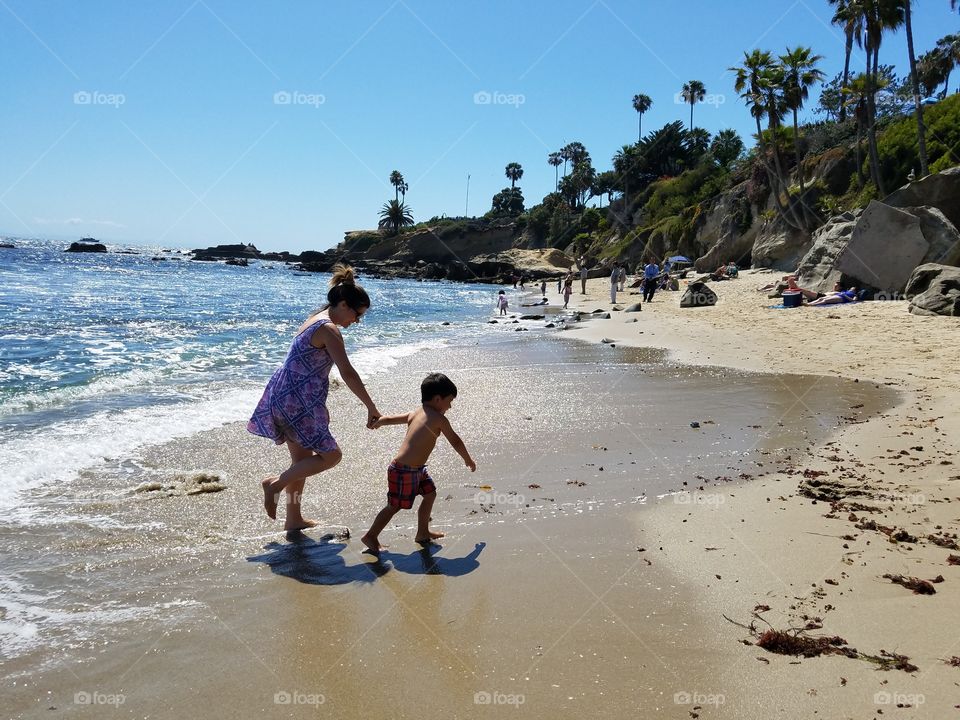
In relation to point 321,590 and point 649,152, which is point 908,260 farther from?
point 649,152

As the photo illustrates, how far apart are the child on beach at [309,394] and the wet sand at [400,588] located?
0.45m

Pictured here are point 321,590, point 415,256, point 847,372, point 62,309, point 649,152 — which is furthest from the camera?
point 415,256

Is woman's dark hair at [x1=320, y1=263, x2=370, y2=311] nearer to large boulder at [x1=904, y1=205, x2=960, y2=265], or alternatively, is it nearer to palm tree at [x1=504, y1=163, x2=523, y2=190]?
large boulder at [x1=904, y1=205, x2=960, y2=265]

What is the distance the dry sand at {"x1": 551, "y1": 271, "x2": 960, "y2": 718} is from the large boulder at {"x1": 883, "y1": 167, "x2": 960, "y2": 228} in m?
16.1

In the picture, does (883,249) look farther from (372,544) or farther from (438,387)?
(372,544)

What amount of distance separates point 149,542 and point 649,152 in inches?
3200

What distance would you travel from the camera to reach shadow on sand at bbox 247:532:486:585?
3977 mm

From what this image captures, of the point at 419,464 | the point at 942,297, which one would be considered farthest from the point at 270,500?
the point at 942,297

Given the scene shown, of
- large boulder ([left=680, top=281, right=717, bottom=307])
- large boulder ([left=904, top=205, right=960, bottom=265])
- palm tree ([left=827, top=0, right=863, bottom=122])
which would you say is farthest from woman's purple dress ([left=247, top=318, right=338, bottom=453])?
palm tree ([left=827, top=0, right=863, bottom=122])

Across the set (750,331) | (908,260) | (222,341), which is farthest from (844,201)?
(222,341)

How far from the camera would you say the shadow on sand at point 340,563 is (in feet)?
13.0

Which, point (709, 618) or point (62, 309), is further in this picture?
point (62, 309)

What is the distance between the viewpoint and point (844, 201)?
3469 cm

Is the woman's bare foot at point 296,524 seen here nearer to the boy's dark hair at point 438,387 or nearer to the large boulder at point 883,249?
the boy's dark hair at point 438,387
